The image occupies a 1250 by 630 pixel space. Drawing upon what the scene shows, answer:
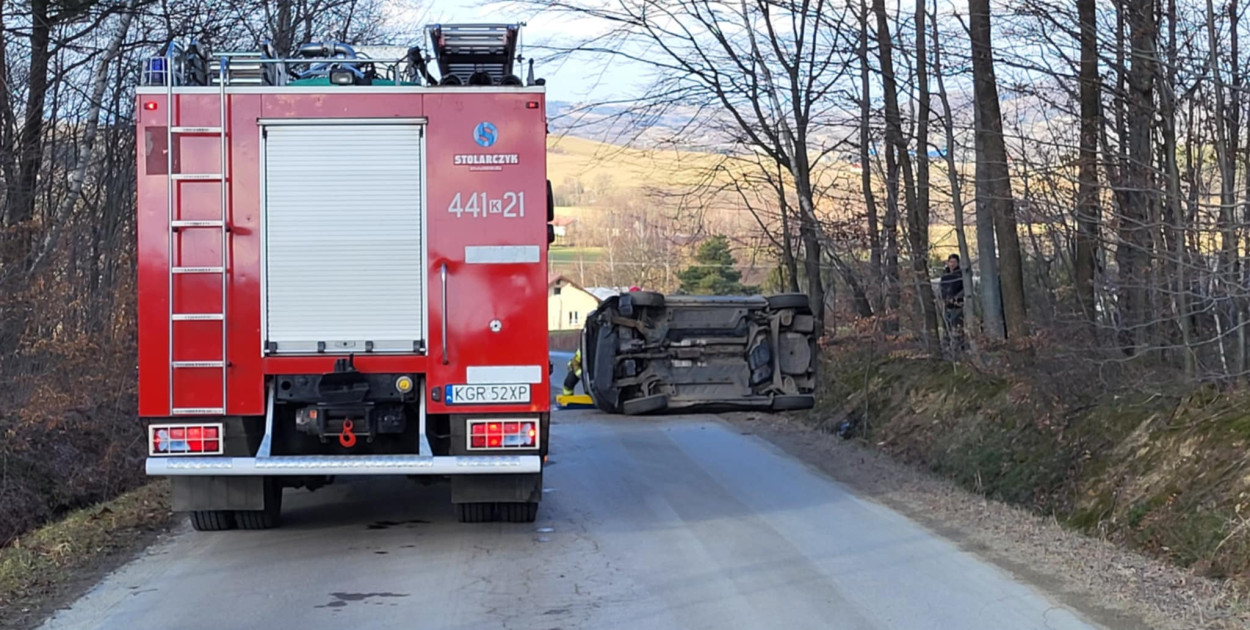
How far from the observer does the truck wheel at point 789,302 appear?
14508 millimetres

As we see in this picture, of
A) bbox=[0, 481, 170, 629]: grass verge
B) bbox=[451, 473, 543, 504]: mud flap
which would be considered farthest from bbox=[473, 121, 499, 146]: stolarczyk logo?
bbox=[0, 481, 170, 629]: grass verge

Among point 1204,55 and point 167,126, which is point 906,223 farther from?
point 167,126

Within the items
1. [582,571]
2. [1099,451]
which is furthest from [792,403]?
[582,571]

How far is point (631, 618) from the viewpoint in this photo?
23.3 ft

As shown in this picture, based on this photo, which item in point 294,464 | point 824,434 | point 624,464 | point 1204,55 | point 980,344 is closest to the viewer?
point 294,464

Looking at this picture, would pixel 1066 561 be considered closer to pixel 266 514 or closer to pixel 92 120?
pixel 266 514

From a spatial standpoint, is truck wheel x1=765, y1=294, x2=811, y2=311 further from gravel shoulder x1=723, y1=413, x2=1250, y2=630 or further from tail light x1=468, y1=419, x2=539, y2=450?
tail light x1=468, y1=419, x2=539, y2=450

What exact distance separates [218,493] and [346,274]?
198cm

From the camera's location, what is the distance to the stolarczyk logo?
8.98 m

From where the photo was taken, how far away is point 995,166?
1491cm

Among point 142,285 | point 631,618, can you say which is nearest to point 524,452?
point 631,618

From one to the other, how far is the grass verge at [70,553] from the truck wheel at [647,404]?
5311 millimetres

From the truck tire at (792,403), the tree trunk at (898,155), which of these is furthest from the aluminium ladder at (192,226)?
the tree trunk at (898,155)

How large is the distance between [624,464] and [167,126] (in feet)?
23.2
